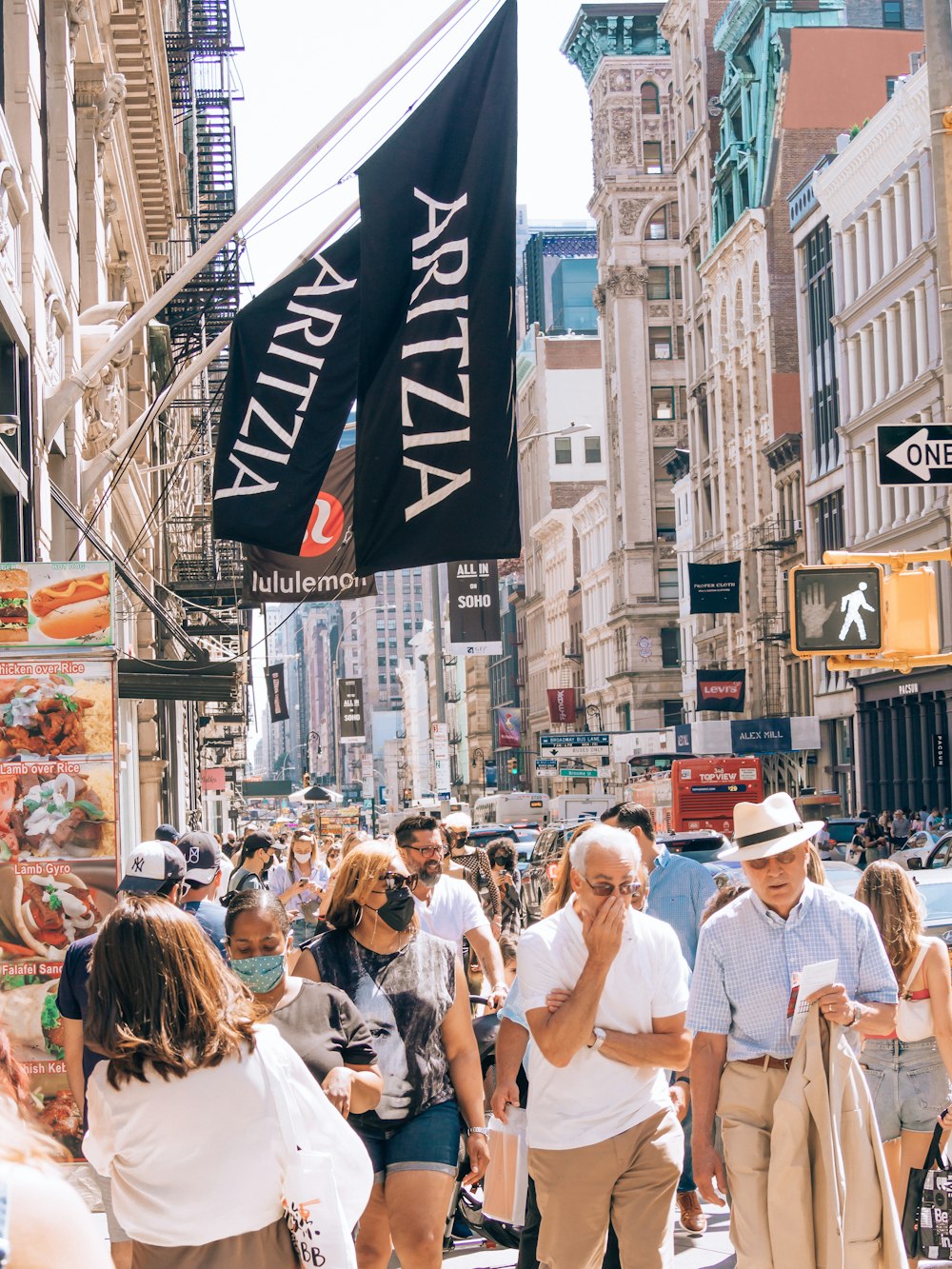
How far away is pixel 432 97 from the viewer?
1079 centimetres

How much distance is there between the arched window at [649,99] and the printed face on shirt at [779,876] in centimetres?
11144

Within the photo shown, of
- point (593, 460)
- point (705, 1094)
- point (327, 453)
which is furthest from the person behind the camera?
point (593, 460)

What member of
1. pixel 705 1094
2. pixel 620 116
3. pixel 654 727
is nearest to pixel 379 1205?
pixel 705 1094

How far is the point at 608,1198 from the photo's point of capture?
6.07m

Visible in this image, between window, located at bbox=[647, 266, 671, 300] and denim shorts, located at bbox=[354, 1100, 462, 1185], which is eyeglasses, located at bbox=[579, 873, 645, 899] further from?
window, located at bbox=[647, 266, 671, 300]

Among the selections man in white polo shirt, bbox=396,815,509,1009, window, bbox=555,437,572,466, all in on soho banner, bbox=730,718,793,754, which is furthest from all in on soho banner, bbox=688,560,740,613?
window, bbox=555,437,572,466

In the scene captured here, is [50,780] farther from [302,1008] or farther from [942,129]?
[942,129]

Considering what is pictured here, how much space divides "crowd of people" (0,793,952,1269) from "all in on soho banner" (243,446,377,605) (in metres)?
6.66

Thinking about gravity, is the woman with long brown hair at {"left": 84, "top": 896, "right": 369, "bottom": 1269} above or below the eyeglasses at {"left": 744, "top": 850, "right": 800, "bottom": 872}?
below

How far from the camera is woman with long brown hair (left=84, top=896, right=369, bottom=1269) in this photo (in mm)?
4324

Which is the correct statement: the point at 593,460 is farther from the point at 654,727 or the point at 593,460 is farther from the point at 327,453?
the point at 327,453

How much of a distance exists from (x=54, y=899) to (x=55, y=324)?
8520 millimetres

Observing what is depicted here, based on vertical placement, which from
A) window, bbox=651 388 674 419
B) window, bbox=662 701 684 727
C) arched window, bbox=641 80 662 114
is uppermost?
arched window, bbox=641 80 662 114

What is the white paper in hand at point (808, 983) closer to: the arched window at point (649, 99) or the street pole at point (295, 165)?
the street pole at point (295, 165)
